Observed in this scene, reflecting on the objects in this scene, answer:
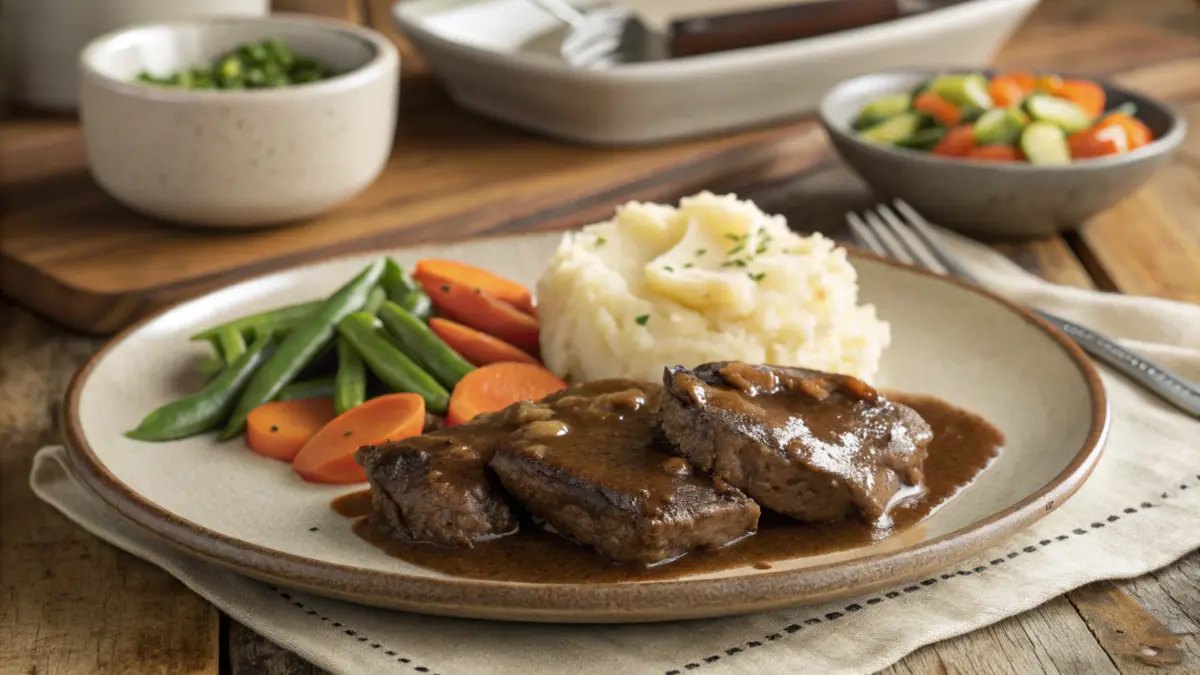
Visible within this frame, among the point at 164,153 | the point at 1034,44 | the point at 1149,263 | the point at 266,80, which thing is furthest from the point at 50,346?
the point at 1034,44

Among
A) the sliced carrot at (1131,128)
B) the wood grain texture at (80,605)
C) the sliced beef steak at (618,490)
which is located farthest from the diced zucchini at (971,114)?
the wood grain texture at (80,605)

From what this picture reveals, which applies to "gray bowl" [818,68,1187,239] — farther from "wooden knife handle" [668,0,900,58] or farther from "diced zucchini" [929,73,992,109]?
"wooden knife handle" [668,0,900,58]

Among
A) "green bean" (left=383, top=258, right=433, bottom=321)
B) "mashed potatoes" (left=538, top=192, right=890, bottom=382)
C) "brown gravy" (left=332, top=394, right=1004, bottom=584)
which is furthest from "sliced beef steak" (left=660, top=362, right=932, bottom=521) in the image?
"green bean" (left=383, top=258, right=433, bottom=321)

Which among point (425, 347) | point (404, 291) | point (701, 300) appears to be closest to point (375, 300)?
point (404, 291)

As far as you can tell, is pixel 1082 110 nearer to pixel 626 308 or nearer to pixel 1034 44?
pixel 1034 44

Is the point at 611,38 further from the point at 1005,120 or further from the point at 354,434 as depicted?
the point at 354,434
